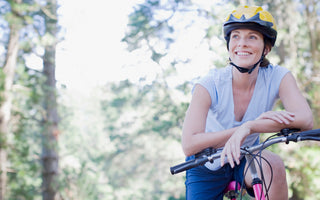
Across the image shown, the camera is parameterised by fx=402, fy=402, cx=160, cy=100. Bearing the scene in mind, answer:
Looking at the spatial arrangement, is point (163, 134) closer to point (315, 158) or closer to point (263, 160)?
point (315, 158)

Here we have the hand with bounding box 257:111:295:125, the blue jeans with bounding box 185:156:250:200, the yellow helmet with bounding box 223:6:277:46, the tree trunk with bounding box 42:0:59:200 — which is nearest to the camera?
the hand with bounding box 257:111:295:125

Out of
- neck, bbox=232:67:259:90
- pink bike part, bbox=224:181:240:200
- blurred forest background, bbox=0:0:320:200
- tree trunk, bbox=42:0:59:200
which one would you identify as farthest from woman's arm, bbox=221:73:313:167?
tree trunk, bbox=42:0:59:200

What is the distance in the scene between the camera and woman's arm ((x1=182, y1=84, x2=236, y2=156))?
2674 millimetres

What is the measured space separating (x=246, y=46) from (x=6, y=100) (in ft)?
27.7

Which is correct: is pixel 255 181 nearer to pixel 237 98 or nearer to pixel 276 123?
pixel 276 123

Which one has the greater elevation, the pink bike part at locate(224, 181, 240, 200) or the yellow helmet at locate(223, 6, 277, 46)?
the yellow helmet at locate(223, 6, 277, 46)

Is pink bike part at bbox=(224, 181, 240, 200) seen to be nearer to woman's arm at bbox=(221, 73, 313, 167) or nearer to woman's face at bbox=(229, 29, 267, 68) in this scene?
woman's arm at bbox=(221, 73, 313, 167)

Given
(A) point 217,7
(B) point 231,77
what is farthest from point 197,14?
(B) point 231,77

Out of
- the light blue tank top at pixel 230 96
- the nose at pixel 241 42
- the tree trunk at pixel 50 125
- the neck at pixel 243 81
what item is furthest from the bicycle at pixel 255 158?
the tree trunk at pixel 50 125

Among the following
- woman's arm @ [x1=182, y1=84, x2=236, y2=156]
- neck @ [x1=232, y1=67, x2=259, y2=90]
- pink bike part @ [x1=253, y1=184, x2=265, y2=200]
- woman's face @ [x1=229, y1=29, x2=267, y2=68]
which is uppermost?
woman's face @ [x1=229, y1=29, x2=267, y2=68]

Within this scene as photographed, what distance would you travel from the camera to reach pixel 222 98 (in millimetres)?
2934

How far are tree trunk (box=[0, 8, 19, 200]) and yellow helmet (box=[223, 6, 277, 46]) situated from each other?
769 centimetres

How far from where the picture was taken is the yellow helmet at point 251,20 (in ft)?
9.51

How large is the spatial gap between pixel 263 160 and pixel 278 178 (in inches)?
5.6
